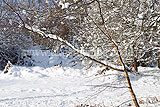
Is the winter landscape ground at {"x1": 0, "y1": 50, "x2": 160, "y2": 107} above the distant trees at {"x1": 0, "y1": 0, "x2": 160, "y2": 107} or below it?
below

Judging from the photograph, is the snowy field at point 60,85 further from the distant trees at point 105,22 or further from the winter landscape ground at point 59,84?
the distant trees at point 105,22

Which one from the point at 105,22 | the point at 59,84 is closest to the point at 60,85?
the point at 59,84

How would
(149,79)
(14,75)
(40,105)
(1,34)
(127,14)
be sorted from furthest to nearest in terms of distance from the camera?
(1,34) → (14,75) → (149,79) → (127,14) → (40,105)

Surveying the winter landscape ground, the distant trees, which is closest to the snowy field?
the winter landscape ground

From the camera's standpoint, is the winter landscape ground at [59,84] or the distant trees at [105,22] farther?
the winter landscape ground at [59,84]

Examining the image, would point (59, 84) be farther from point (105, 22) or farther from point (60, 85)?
point (105, 22)

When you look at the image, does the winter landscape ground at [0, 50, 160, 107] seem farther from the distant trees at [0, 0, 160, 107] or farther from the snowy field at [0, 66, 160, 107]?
the distant trees at [0, 0, 160, 107]

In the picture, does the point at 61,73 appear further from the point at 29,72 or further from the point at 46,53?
the point at 46,53

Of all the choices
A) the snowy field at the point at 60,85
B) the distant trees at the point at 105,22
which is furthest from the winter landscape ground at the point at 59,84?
the distant trees at the point at 105,22

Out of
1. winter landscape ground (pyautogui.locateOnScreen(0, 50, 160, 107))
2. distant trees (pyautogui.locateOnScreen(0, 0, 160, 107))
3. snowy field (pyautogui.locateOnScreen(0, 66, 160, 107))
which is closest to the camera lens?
distant trees (pyautogui.locateOnScreen(0, 0, 160, 107))

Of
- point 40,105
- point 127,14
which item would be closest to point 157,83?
point 127,14

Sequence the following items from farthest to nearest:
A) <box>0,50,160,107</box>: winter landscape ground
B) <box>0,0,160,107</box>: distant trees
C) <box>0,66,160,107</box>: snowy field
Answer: <box>0,50,160,107</box>: winter landscape ground, <box>0,66,160,107</box>: snowy field, <box>0,0,160,107</box>: distant trees

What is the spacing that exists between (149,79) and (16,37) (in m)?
8.59

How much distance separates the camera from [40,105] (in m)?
3.13
